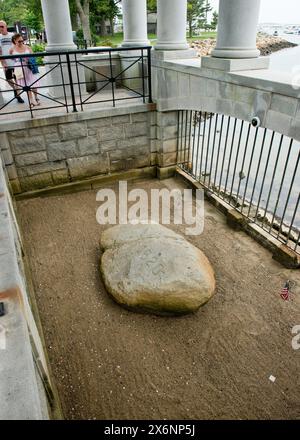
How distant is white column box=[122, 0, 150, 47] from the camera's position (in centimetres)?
793

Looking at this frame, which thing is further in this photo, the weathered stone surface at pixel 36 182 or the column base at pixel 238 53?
the weathered stone surface at pixel 36 182

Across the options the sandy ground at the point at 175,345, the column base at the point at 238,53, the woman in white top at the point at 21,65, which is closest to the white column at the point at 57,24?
the woman in white top at the point at 21,65

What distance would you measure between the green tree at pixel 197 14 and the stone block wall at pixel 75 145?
54.2 metres

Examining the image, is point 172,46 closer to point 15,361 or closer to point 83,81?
point 83,81

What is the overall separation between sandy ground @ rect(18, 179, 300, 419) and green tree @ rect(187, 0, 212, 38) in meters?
57.4

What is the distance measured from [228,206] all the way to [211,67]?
234 centimetres

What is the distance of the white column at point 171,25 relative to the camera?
634 centimetres

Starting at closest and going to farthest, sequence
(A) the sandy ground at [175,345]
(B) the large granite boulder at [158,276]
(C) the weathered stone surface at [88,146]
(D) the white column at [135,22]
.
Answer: (A) the sandy ground at [175,345] → (B) the large granite boulder at [158,276] → (C) the weathered stone surface at [88,146] → (D) the white column at [135,22]

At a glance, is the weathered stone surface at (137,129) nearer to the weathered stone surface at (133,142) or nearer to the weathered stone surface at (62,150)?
the weathered stone surface at (133,142)

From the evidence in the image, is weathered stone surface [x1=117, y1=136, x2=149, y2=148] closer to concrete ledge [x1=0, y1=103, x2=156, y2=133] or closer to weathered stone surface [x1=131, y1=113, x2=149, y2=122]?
weathered stone surface [x1=131, y1=113, x2=149, y2=122]

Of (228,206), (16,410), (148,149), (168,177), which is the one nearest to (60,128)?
(148,149)

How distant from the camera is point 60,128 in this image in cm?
625

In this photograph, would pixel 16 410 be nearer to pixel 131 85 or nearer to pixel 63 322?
pixel 63 322

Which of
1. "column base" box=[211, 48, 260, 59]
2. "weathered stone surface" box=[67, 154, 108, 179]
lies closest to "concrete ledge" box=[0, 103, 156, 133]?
"weathered stone surface" box=[67, 154, 108, 179]
